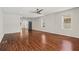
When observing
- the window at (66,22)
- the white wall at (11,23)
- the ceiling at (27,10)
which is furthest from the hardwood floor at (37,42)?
the ceiling at (27,10)

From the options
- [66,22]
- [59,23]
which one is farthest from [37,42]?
[66,22]

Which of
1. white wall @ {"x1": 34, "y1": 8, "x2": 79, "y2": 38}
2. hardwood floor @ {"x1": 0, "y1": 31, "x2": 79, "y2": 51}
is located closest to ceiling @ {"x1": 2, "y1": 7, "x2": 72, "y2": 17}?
white wall @ {"x1": 34, "y1": 8, "x2": 79, "y2": 38}

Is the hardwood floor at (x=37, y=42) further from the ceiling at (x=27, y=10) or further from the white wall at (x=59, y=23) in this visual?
the ceiling at (x=27, y=10)

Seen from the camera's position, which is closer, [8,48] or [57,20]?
[8,48]

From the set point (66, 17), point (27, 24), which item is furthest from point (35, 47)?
point (66, 17)

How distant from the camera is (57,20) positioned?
87.0 inches

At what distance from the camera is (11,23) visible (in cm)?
212

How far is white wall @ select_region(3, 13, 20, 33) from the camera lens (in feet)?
6.82

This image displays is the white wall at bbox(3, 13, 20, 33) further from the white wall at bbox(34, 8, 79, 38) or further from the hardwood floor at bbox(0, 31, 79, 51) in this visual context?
the white wall at bbox(34, 8, 79, 38)
